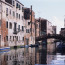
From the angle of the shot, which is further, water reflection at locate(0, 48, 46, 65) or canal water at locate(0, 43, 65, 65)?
water reflection at locate(0, 48, 46, 65)

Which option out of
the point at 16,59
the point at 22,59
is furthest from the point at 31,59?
the point at 16,59

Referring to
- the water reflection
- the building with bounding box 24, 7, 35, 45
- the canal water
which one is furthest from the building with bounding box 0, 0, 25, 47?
the canal water

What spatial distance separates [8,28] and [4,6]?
5.94 metres

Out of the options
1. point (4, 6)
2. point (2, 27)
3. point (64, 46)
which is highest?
point (4, 6)

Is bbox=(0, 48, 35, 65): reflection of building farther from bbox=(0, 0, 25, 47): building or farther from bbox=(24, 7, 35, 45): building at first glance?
bbox=(24, 7, 35, 45): building

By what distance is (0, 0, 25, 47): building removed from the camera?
4578 cm

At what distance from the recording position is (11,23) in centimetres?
5256

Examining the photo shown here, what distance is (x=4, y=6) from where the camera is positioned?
46.9m

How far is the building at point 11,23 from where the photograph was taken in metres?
45.8

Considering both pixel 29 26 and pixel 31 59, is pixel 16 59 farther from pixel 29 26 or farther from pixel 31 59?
pixel 29 26

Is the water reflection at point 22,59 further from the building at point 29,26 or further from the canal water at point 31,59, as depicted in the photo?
the building at point 29,26

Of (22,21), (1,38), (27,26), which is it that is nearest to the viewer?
(1,38)

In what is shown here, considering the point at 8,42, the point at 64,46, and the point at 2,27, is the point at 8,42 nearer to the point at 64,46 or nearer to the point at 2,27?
the point at 2,27

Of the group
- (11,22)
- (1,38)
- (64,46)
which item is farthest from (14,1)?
(64,46)
